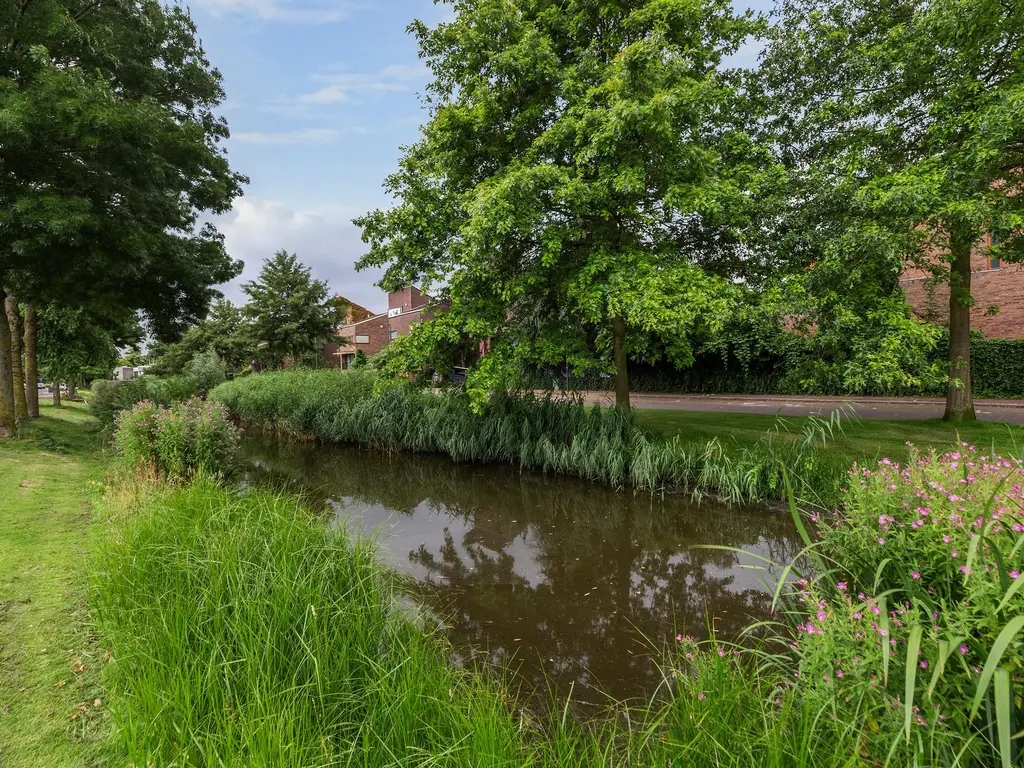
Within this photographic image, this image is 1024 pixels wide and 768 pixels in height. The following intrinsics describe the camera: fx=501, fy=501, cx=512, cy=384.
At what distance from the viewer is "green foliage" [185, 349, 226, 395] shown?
2277cm

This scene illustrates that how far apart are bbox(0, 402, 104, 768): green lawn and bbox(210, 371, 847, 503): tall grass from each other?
4.96 metres

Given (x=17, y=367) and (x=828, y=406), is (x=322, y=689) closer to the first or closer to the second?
(x=17, y=367)

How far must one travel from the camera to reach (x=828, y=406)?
16.6 meters

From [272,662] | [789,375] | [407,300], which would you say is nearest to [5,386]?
[272,662]

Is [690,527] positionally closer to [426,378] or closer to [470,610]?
[470,610]

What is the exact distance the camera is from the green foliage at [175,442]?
7141 millimetres

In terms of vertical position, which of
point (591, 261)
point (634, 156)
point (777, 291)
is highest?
point (634, 156)

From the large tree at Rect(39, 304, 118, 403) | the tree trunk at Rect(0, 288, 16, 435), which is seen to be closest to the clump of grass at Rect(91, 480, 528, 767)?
the tree trunk at Rect(0, 288, 16, 435)

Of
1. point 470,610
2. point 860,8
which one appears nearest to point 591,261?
point 470,610

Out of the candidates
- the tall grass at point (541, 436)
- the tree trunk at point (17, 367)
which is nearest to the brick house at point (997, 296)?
the tall grass at point (541, 436)

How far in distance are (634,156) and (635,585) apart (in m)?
5.87

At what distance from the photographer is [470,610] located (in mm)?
4602

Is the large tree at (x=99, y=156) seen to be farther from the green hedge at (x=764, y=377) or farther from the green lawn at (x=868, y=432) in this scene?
the green lawn at (x=868, y=432)

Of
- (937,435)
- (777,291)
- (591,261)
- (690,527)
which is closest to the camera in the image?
(690,527)
